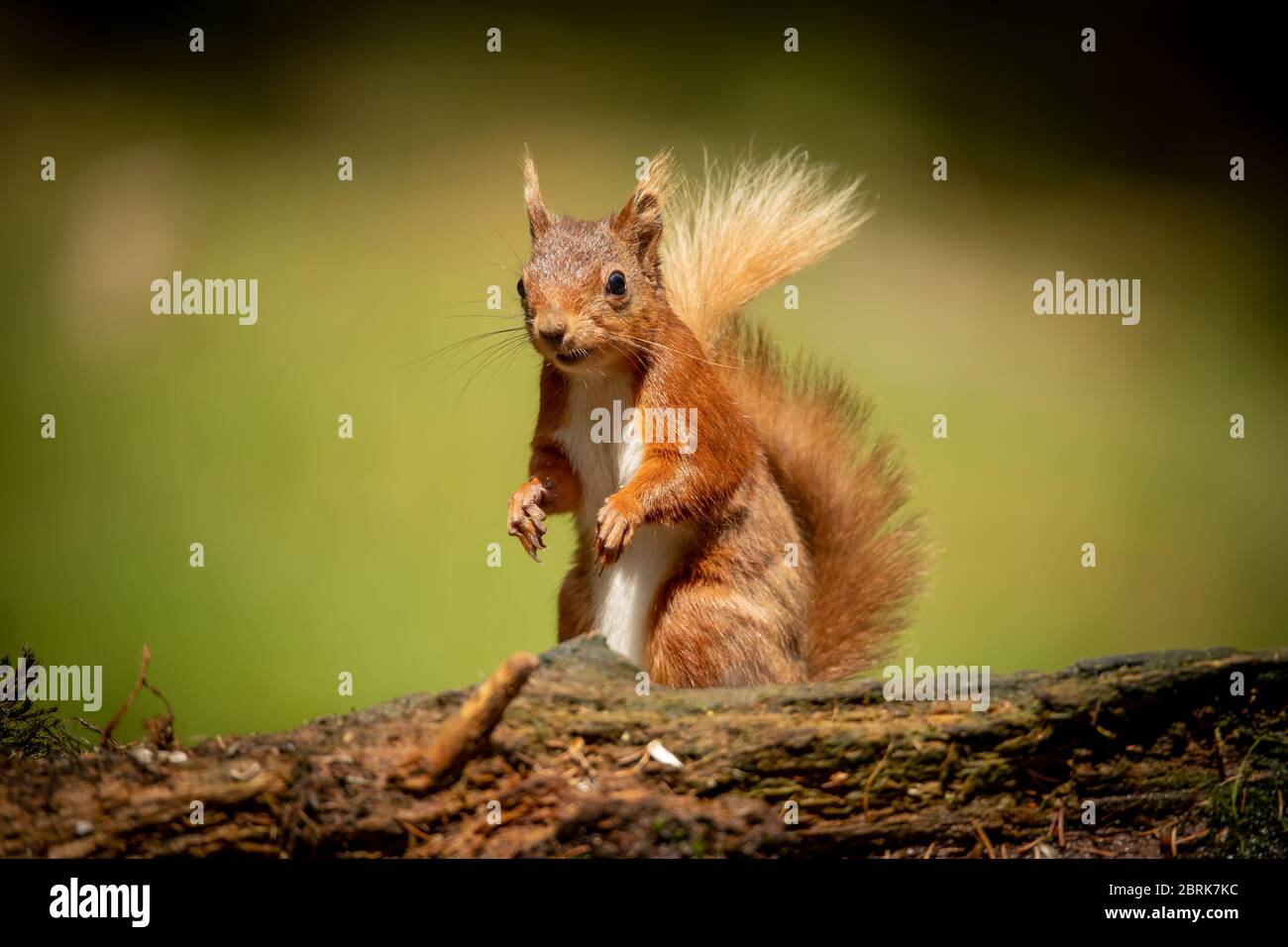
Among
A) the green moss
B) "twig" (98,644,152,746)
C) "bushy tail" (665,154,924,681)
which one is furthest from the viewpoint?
"bushy tail" (665,154,924,681)

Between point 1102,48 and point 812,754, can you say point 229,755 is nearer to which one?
point 812,754

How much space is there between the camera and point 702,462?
2.28m

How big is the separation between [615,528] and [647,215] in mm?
709

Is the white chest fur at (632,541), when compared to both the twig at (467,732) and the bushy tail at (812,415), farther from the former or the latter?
the twig at (467,732)

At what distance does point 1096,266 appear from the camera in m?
3.79

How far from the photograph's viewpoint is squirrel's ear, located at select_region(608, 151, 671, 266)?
2.37 metres

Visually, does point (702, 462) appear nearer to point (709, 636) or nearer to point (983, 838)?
point (709, 636)

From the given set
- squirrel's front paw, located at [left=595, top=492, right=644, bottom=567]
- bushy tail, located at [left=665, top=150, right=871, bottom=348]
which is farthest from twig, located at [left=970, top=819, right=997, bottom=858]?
bushy tail, located at [left=665, top=150, right=871, bottom=348]

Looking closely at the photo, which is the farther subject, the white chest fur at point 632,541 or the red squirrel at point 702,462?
the white chest fur at point 632,541

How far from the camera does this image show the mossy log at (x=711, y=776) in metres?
1.54

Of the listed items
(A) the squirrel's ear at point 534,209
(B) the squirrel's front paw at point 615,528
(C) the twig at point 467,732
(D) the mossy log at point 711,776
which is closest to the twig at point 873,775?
(D) the mossy log at point 711,776

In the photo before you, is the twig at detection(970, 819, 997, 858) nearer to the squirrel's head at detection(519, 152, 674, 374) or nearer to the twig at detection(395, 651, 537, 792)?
the twig at detection(395, 651, 537, 792)

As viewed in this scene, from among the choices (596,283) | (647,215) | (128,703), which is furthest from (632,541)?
(128,703)
